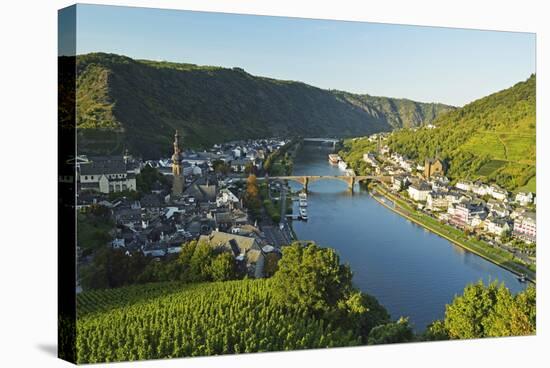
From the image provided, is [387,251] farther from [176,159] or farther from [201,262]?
[176,159]

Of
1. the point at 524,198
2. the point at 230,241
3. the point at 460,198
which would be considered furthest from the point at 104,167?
the point at 524,198

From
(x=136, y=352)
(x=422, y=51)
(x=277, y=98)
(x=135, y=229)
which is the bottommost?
(x=136, y=352)

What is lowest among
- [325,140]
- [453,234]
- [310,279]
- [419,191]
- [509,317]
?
[509,317]

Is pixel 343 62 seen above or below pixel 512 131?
above

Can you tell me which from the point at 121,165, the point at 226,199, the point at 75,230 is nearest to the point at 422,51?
the point at 226,199

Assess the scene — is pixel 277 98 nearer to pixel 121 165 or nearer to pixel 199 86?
pixel 199 86

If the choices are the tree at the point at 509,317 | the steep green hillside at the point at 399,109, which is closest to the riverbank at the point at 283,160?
the steep green hillside at the point at 399,109

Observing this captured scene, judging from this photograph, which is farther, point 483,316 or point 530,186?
point 530,186
